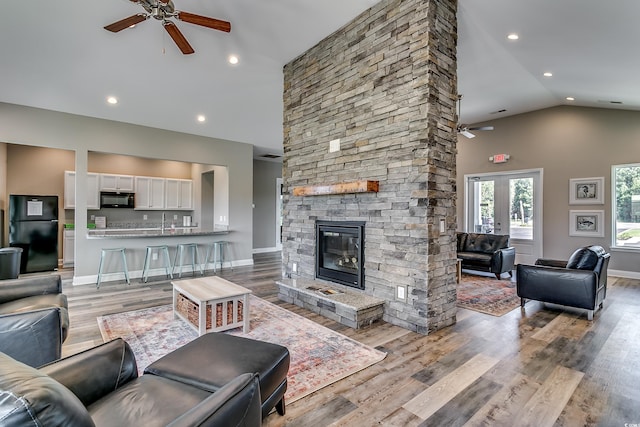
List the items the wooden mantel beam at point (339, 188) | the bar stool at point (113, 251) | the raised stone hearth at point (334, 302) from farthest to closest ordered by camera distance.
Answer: the bar stool at point (113, 251)
the wooden mantel beam at point (339, 188)
the raised stone hearth at point (334, 302)

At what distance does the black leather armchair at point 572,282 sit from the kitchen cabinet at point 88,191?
26.5 ft

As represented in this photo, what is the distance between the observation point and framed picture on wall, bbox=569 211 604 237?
6168 mm

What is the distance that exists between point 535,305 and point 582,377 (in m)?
2.02

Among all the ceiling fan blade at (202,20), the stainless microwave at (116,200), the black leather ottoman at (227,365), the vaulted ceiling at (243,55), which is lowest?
the black leather ottoman at (227,365)

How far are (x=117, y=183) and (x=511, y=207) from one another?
9.14 metres

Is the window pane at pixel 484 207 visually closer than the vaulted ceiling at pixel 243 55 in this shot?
No

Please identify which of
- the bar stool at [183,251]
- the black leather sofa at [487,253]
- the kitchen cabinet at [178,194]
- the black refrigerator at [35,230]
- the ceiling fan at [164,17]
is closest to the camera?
the ceiling fan at [164,17]

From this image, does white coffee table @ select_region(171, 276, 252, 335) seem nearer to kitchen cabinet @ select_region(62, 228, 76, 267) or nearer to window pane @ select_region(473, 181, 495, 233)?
kitchen cabinet @ select_region(62, 228, 76, 267)

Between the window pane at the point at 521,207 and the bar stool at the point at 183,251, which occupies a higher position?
the window pane at the point at 521,207

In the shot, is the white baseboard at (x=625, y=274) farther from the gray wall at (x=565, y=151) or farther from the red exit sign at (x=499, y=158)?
the red exit sign at (x=499, y=158)

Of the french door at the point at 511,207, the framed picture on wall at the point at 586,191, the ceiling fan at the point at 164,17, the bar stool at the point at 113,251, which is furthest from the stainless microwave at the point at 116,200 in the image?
the framed picture on wall at the point at 586,191

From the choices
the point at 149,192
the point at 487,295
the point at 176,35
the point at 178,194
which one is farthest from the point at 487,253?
the point at 149,192

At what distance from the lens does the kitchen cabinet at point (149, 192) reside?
756 centimetres

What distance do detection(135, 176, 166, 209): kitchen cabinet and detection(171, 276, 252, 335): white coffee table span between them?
4938 millimetres
